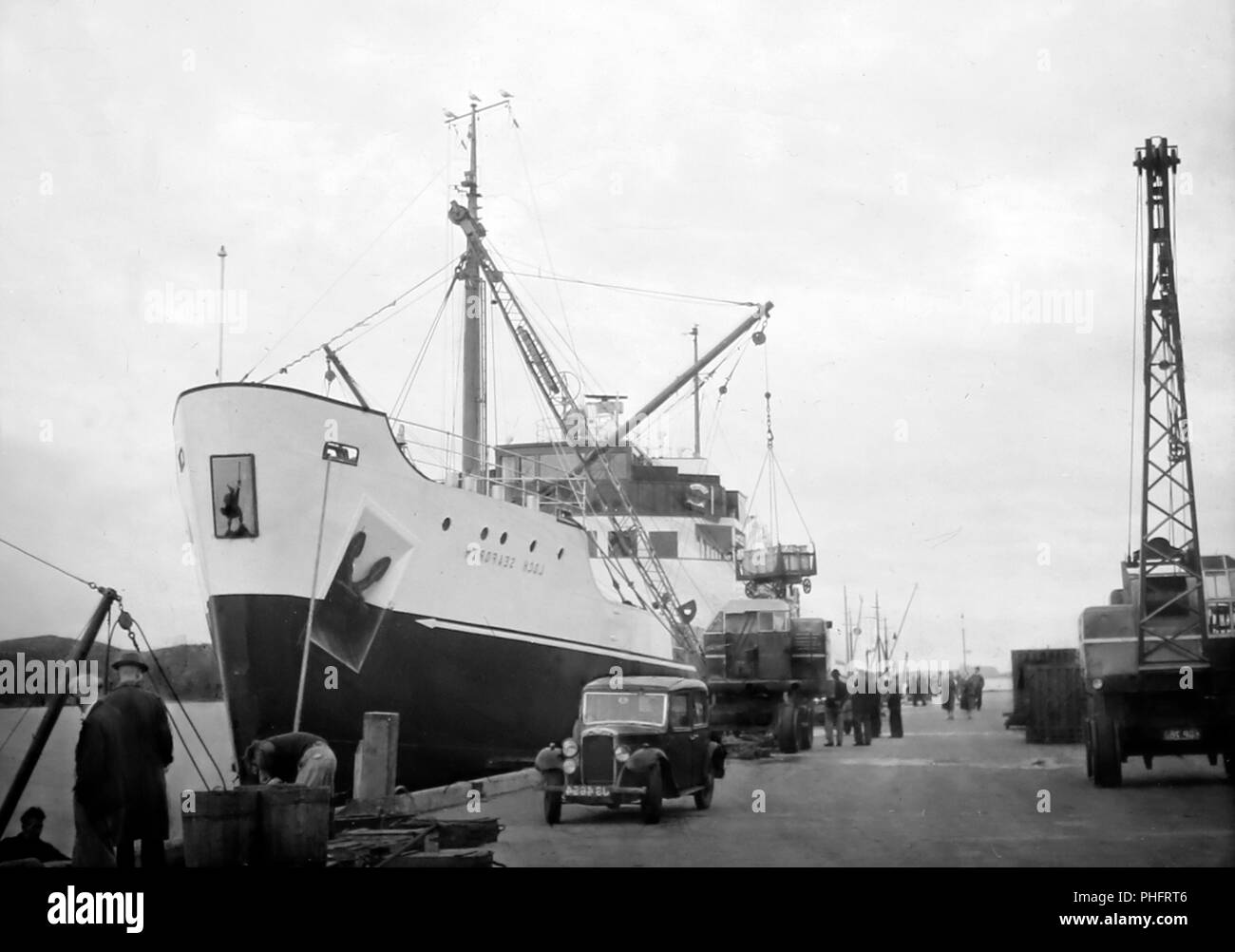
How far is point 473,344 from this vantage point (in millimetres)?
21562

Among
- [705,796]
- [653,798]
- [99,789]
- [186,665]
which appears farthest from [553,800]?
[186,665]

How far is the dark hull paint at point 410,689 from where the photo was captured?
14227 millimetres

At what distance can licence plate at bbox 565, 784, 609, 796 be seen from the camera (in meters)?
11.7

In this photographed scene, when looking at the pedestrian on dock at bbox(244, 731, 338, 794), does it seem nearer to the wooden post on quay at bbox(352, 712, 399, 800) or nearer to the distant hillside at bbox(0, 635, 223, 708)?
the wooden post on quay at bbox(352, 712, 399, 800)

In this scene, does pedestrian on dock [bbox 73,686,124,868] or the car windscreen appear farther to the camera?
the car windscreen

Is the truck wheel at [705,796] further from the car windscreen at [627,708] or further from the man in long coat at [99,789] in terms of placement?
the man in long coat at [99,789]

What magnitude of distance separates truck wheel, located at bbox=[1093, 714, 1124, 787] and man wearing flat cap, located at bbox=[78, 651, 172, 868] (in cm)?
952

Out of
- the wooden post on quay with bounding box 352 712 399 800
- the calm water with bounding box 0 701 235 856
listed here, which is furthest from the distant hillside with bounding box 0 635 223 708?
the wooden post on quay with bounding box 352 712 399 800

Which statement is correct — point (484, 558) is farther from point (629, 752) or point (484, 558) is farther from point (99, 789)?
point (99, 789)

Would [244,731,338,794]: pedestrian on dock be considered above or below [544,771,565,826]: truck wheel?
above

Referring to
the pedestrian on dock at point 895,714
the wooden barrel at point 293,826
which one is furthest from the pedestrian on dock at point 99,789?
the pedestrian on dock at point 895,714
